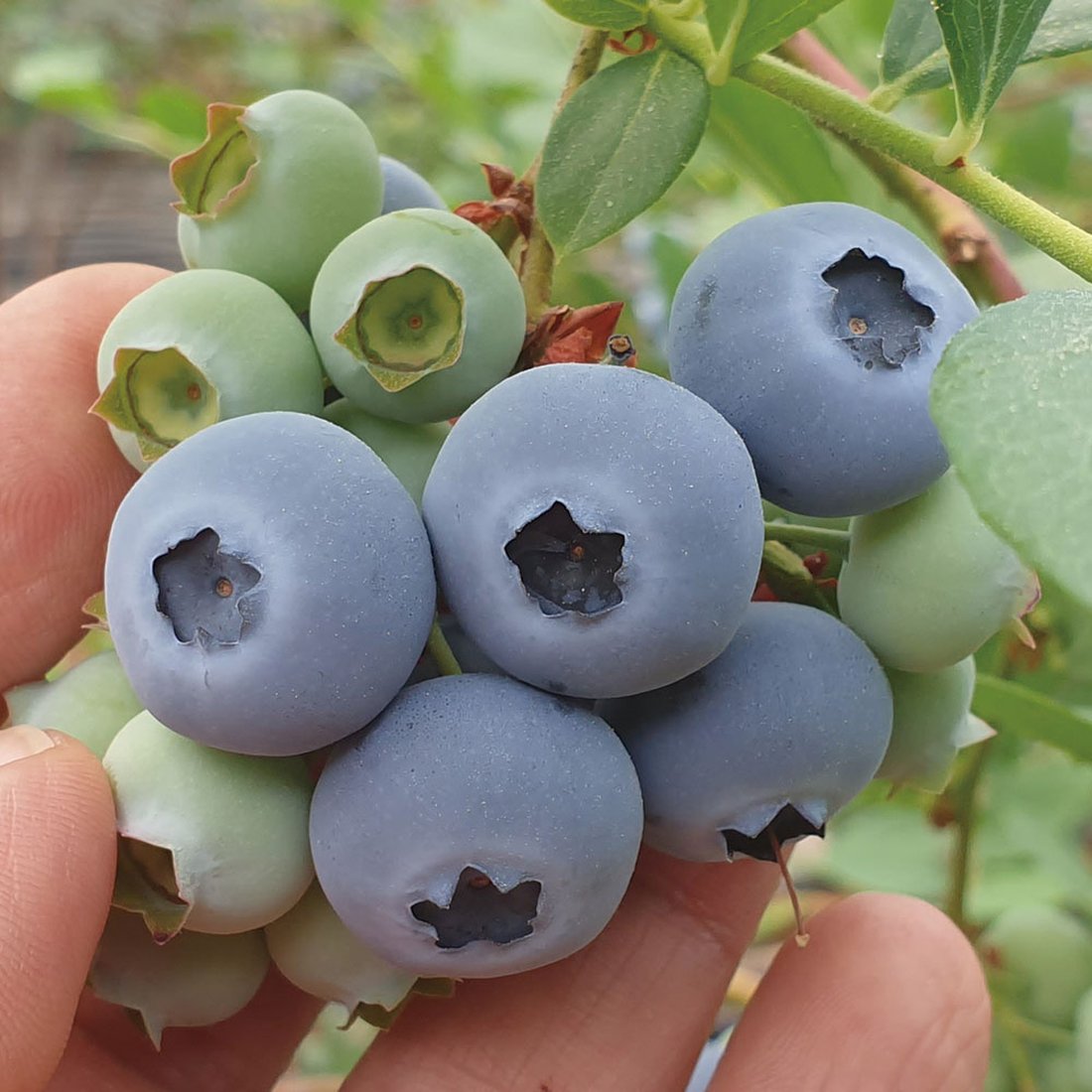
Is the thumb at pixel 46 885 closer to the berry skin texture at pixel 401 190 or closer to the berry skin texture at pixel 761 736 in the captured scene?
the berry skin texture at pixel 761 736

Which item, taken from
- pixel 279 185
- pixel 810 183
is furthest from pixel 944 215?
pixel 279 185

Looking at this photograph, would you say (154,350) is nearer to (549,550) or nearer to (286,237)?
(286,237)

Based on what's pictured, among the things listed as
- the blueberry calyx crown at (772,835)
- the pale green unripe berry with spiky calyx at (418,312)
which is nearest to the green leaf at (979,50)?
the pale green unripe berry with spiky calyx at (418,312)

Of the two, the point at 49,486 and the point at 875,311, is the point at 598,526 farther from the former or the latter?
the point at 49,486

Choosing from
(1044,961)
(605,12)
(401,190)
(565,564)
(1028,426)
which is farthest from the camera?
(1044,961)

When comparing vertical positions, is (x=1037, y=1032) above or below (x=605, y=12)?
below

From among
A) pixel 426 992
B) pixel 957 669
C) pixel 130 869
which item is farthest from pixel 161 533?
pixel 957 669
